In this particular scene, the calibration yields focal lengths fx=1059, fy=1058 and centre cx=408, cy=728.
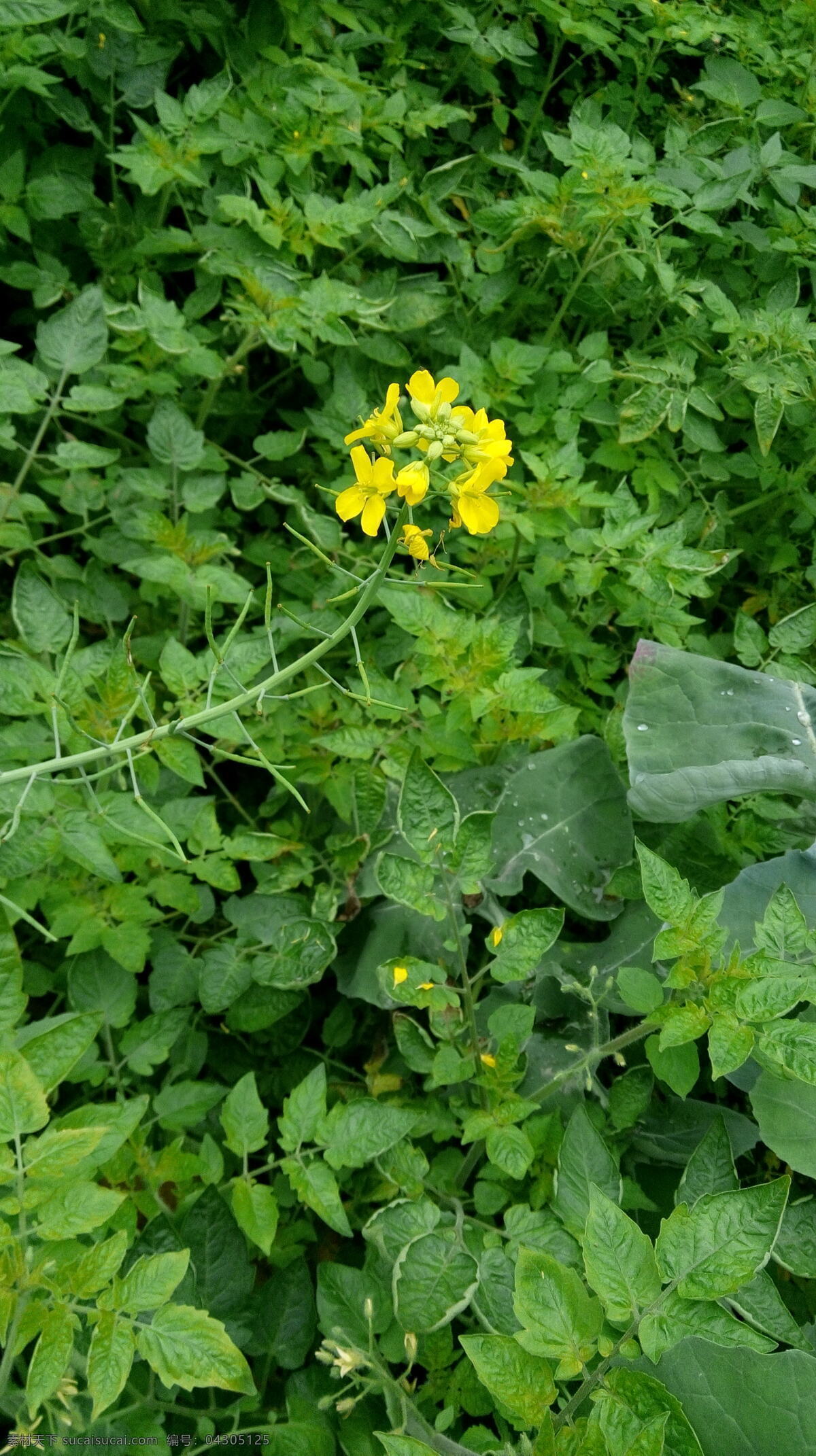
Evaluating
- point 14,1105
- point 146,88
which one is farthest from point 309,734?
point 146,88

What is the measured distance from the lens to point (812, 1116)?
5.39 ft

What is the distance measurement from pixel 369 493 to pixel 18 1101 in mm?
885

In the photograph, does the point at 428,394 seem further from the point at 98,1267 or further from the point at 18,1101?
the point at 98,1267

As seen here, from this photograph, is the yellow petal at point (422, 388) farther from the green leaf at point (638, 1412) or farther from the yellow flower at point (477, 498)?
the green leaf at point (638, 1412)

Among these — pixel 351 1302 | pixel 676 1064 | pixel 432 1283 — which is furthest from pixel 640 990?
pixel 351 1302

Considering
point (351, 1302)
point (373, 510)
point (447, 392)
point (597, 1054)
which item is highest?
point (447, 392)

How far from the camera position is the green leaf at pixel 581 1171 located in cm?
153

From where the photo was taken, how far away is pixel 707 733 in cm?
202

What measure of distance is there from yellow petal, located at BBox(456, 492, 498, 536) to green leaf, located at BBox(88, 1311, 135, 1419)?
106 cm

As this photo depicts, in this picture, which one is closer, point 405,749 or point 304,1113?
point 304,1113

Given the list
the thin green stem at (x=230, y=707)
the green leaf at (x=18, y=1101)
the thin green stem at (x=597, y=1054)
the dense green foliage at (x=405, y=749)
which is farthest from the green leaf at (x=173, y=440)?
the thin green stem at (x=597, y=1054)

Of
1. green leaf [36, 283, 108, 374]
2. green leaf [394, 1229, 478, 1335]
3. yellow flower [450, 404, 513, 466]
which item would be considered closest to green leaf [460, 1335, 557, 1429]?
green leaf [394, 1229, 478, 1335]

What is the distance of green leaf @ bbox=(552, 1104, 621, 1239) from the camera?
5.01 ft

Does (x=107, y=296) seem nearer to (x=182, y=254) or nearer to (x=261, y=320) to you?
(x=182, y=254)
